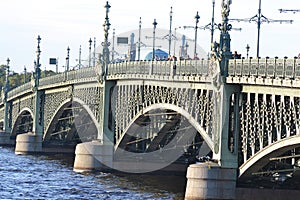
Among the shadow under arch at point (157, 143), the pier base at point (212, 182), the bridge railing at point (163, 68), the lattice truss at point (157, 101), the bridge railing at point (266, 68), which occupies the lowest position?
the pier base at point (212, 182)

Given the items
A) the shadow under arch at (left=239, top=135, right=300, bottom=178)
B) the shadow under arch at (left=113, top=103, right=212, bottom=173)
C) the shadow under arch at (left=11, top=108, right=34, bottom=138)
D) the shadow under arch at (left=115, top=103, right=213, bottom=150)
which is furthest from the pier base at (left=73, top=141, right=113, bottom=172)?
the shadow under arch at (left=11, top=108, right=34, bottom=138)

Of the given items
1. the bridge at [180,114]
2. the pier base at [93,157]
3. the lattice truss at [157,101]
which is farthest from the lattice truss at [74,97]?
the lattice truss at [157,101]

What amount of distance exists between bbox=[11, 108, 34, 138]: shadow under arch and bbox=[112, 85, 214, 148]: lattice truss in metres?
43.0

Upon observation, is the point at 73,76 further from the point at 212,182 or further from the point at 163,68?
the point at 212,182

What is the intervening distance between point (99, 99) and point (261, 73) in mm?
32961

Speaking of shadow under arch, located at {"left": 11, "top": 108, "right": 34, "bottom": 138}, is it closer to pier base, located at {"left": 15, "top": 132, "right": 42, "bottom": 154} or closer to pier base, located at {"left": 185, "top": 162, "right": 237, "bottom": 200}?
pier base, located at {"left": 15, "top": 132, "right": 42, "bottom": 154}

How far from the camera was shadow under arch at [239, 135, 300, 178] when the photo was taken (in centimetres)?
4216

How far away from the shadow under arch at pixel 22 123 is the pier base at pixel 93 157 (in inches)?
1567

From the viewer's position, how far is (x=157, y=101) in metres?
63.7

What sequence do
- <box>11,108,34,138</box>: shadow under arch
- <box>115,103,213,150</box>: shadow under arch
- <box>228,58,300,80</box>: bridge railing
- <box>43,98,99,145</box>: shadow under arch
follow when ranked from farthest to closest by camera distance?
<box>11,108,34,138</box>: shadow under arch
<box>43,98,99,145</box>: shadow under arch
<box>115,103,213,150</box>: shadow under arch
<box>228,58,300,80</box>: bridge railing

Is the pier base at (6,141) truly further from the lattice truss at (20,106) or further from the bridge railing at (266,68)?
the bridge railing at (266,68)

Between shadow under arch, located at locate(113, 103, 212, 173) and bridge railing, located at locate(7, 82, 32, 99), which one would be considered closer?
shadow under arch, located at locate(113, 103, 212, 173)

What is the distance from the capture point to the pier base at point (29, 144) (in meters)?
102

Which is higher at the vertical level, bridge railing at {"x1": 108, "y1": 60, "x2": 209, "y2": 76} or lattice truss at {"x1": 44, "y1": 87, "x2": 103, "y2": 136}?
bridge railing at {"x1": 108, "y1": 60, "x2": 209, "y2": 76}
